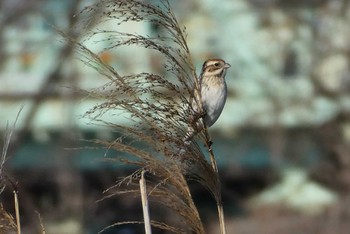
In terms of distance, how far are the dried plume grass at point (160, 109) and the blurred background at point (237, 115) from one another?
785 cm

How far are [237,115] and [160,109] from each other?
9.93 metres

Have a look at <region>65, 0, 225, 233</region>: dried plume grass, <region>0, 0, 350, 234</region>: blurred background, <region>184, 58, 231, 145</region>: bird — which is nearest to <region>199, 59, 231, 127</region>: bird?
<region>184, 58, 231, 145</region>: bird

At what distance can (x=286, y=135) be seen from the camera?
13406mm

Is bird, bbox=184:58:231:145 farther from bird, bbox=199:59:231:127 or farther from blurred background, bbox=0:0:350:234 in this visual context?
blurred background, bbox=0:0:350:234

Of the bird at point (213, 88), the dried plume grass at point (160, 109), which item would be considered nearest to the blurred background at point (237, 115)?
the bird at point (213, 88)

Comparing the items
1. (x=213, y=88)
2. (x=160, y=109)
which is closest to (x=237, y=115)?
(x=213, y=88)

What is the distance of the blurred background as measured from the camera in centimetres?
1183

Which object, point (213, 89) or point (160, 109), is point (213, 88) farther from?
point (160, 109)

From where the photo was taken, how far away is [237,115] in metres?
13.2

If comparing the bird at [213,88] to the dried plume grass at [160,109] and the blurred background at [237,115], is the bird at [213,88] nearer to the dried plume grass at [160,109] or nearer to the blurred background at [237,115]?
the dried plume grass at [160,109]

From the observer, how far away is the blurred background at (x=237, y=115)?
1183 centimetres

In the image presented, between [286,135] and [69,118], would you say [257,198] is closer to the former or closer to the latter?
[286,135]

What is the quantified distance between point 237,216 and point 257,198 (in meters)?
1.11

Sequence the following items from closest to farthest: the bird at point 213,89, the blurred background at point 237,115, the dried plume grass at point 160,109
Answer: the dried plume grass at point 160,109 → the bird at point 213,89 → the blurred background at point 237,115
